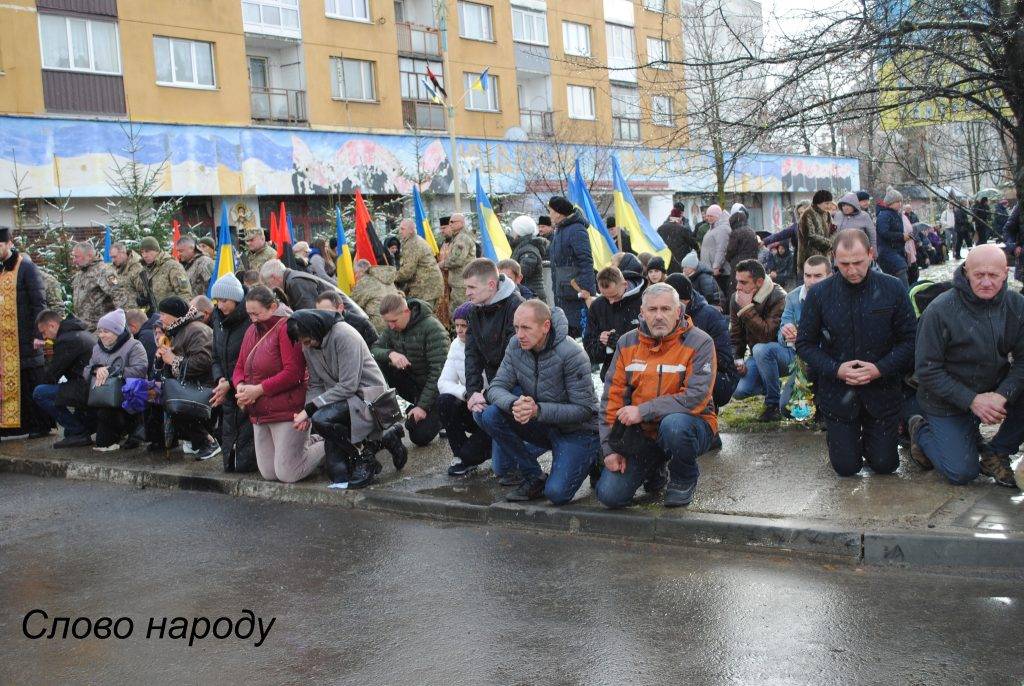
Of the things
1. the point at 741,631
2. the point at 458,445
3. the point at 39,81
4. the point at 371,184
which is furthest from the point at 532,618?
the point at 371,184

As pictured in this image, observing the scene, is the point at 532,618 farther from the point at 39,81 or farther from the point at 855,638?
the point at 39,81

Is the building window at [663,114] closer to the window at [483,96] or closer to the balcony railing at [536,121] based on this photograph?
the window at [483,96]

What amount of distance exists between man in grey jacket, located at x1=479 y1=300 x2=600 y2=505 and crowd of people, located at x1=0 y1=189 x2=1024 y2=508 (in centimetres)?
2

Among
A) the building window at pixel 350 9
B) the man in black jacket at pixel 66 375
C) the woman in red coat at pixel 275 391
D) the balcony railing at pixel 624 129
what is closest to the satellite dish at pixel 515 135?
the building window at pixel 350 9

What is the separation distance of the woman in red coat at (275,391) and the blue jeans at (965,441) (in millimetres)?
5050

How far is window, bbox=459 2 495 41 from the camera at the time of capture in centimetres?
3812

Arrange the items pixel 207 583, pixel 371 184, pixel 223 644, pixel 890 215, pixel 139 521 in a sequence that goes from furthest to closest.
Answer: pixel 371 184 → pixel 890 215 → pixel 139 521 → pixel 207 583 → pixel 223 644

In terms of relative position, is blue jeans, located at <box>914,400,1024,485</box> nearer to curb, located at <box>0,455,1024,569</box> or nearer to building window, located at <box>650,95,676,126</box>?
curb, located at <box>0,455,1024,569</box>

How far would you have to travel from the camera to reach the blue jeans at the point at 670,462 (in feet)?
22.1

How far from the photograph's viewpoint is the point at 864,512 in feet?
21.2

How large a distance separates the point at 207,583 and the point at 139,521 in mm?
2197

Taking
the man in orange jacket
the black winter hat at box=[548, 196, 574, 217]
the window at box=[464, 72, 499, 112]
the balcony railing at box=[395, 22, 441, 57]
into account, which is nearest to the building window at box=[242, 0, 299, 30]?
the balcony railing at box=[395, 22, 441, 57]

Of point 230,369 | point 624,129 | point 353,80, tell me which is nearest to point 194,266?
point 230,369

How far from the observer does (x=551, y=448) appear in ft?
25.3
